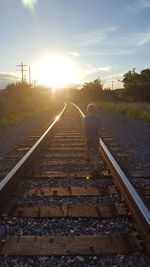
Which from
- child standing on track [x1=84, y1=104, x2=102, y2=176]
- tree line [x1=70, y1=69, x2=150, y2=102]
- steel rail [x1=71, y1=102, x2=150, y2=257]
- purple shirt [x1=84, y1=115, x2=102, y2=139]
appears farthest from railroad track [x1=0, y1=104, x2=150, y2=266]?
tree line [x1=70, y1=69, x2=150, y2=102]

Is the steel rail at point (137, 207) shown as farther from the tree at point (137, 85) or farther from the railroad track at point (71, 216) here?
the tree at point (137, 85)

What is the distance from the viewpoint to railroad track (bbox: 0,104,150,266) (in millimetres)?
3246

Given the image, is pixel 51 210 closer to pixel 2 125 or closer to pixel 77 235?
pixel 77 235

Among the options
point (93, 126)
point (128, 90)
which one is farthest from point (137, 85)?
point (93, 126)

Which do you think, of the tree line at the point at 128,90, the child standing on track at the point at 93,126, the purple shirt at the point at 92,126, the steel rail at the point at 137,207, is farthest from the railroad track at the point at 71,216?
the tree line at the point at 128,90

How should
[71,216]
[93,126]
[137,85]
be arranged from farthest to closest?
[137,85] < [93,126] < [71,216]

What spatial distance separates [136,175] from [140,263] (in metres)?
3.09

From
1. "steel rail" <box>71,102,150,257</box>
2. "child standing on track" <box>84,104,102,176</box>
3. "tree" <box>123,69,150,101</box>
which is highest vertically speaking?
"tree" <box>123,69,150,101</box>

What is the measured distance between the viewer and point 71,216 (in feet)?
13.5

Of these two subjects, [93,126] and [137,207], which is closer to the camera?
[137,207]

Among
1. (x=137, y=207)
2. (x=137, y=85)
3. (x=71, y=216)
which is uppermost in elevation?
(x=137, y=85)

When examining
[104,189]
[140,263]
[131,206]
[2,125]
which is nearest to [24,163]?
[104,189]

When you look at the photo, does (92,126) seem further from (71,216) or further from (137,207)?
(137,207)

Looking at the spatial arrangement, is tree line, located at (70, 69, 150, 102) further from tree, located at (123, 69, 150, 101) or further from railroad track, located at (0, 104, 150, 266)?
A: railroad track, located at (0, 104, 150, 266)
